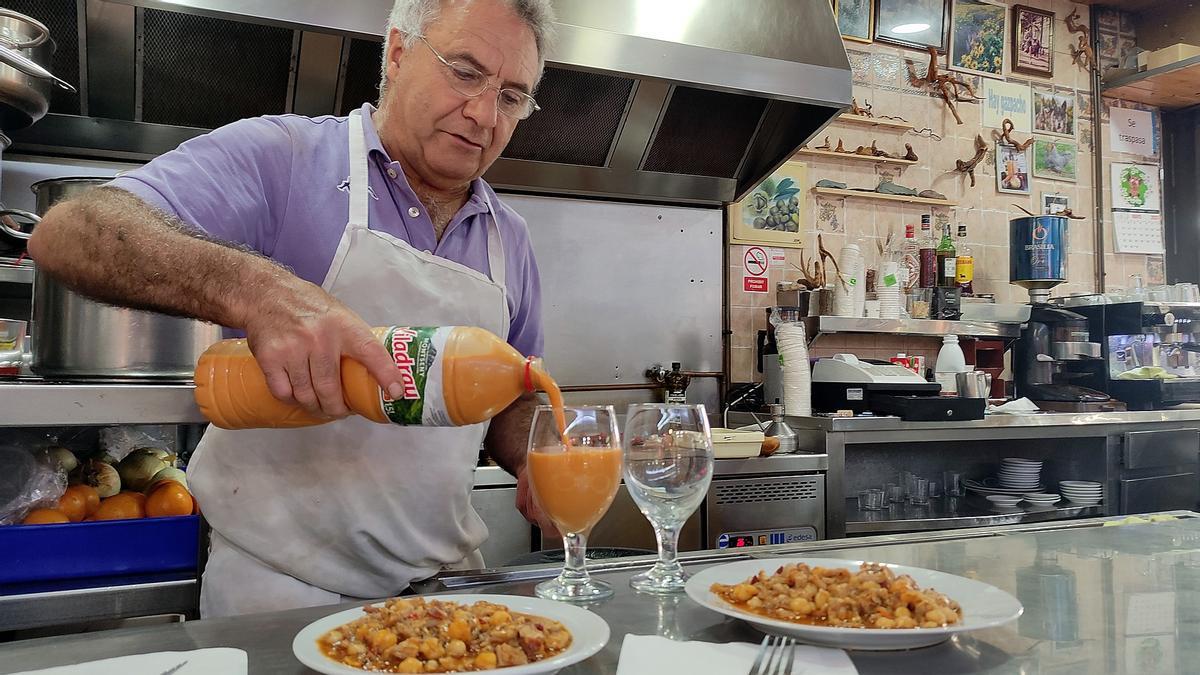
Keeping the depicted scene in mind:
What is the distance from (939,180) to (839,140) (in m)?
0.69

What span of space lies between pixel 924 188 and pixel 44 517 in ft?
13.4

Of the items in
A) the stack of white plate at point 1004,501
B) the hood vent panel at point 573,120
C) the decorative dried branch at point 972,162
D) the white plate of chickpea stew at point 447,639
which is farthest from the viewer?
the decorative dried branch at point 972,162

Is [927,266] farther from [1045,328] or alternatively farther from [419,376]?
[419,376]

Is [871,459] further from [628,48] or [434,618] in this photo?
[434,618]

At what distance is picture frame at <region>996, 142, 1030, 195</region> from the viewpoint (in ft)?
15.2

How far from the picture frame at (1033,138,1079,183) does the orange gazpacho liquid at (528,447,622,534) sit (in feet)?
A: 15.1

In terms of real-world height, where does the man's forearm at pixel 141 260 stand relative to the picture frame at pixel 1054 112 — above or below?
below

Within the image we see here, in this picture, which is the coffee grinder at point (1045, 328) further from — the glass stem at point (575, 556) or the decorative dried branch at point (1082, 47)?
the glass stem at point (575, 556)

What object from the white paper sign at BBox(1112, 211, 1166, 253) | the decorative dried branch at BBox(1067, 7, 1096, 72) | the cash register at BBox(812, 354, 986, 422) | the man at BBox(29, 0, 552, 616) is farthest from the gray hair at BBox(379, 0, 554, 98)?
the white paper sign at BBox(1112, 211, 1166, 253)

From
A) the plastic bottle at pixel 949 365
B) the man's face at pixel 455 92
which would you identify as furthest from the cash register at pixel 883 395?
the man's face at pixel 455 92

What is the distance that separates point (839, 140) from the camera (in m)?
4.19

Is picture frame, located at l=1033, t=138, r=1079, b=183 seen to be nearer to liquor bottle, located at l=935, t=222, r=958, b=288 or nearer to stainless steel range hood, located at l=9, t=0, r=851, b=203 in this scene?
liquor bottle, located at l=935, t=222, r=958, b=288

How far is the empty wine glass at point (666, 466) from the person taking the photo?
999 millimetres

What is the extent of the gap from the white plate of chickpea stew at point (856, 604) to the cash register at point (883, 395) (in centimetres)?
239
